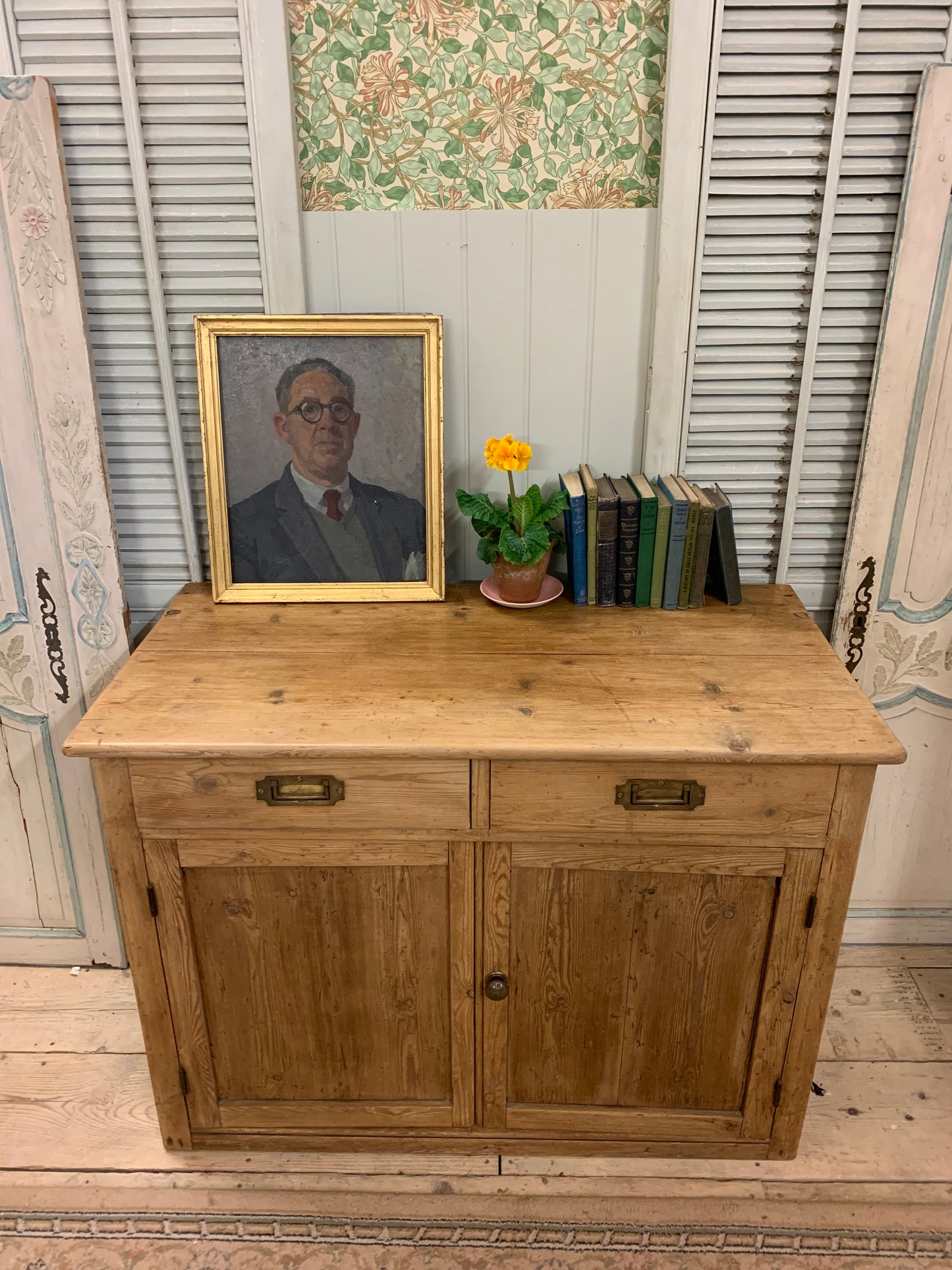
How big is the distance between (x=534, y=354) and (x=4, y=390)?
976 millimetres

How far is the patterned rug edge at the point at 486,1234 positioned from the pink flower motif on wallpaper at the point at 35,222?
1720 mm

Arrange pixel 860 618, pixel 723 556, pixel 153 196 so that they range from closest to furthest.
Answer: pixel 153 196 → pixel 723 556 → pixel 860 618

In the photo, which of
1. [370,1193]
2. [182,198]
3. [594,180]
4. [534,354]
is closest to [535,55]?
→ [594,180]

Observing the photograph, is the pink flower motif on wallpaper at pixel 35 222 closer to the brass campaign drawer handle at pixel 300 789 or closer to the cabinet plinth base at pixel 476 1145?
the brass campaign drawer handle at pixel 300 789

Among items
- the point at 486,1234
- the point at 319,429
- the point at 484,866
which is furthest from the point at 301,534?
the point at 486,1234

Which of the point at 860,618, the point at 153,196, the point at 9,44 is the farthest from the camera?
the point at 860,618

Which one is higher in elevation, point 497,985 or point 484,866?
point 484,866

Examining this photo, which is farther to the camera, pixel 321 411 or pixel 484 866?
pixel 321 411

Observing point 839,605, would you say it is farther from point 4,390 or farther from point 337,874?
point 4,390

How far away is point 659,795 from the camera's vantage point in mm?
1471

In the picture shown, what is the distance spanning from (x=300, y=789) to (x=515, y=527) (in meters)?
0.63

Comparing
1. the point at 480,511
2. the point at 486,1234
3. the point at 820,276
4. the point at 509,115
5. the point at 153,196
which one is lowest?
the point at 486,1234

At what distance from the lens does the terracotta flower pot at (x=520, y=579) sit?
177 centimetres

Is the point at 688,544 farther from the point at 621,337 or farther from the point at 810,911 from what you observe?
the point at 810,911
